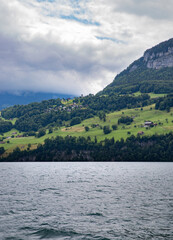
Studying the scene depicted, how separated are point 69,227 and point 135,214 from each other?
44.3ft

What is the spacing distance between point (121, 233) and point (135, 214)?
1112 centimetres

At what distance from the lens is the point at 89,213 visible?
4491 centimetres

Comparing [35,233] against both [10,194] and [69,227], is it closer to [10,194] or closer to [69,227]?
[69,227]

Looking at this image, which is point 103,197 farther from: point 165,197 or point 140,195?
point 165,197

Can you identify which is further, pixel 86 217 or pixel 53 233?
pixel 86 217

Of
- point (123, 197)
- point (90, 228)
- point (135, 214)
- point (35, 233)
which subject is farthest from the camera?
point (123, 197)

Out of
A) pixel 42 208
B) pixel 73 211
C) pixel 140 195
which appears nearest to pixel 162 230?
pixel 73 211

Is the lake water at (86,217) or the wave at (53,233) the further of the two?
the lake water at (86,217)

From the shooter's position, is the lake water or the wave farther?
the lake water

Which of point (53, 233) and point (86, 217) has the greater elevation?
point (53, 233)

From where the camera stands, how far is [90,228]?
36.0 metres

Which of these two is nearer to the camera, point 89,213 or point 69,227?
point 69,227

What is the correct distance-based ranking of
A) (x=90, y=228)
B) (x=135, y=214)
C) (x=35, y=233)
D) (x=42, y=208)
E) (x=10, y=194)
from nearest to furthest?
(x=35, y=233) → (x=90, y=228) → (x=135, y=214) → (x=42, y=208) → (x=10, y=194)

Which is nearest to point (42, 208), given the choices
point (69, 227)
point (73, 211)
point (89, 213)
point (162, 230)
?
point (73, 211)
